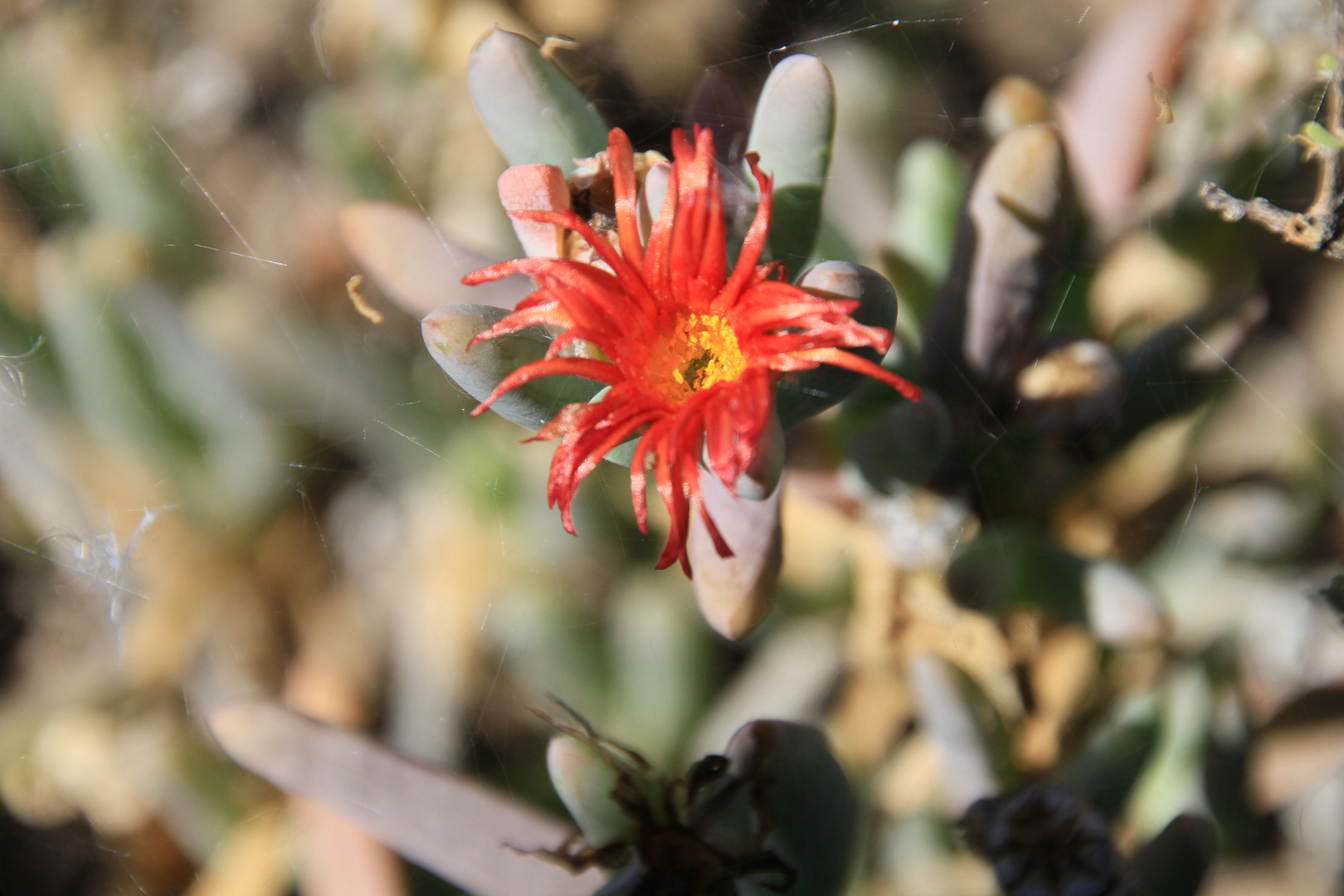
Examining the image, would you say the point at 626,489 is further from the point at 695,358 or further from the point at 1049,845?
the point at 1049,845

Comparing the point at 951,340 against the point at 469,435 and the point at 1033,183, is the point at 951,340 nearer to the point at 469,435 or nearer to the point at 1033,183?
the point at 1033,183

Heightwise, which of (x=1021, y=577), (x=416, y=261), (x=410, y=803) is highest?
(x=416, y=261)

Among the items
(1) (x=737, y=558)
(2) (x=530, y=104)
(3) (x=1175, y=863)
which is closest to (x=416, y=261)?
(2) (x=530, y=104)

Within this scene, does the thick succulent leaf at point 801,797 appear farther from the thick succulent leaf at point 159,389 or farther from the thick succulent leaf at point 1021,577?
the thick succulent leaf at point 159,389

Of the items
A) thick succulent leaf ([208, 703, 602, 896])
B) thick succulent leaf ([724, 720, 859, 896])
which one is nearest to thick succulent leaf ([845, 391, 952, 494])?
thick succulent leaf ([724, 720, 859, 896])

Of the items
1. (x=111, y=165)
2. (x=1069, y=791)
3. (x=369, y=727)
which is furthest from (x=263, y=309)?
(x=1069, y=791)

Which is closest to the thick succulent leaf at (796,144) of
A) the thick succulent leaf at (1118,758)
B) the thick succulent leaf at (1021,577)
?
the thick succulent leaf at (1021,577)

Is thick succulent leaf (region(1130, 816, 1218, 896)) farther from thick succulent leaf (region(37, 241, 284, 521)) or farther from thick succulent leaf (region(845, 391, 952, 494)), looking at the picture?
thick succulent leaf (region(37, 241, 284, 521))
